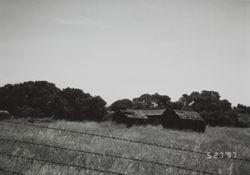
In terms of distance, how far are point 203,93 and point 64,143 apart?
91142 mm

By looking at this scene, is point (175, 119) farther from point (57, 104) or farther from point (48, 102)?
point (48, 102)

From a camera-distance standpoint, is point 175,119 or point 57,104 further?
point 57,104

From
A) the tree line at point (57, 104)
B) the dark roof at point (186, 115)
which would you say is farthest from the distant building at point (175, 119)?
the tree line at point (57, 104)

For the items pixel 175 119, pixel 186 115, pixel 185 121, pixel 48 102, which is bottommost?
pixel 185 121

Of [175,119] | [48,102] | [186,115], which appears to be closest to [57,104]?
[48,102]

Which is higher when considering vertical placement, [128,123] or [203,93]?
[203,93]

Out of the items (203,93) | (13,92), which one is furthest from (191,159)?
(203,93)

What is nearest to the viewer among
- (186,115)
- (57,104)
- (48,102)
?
(186,115)

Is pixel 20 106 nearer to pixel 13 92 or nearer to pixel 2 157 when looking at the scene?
pixel 13 92

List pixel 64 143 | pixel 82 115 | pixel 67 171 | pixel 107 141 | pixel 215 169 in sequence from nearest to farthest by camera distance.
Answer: pixel 67 171
pixel 215 169
pixel 64 143
pixel 107 141
pixel 82 115

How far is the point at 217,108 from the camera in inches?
2697

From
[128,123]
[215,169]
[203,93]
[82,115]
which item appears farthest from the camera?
[203,93]

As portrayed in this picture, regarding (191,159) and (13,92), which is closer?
(191,159)

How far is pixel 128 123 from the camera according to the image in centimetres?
4209
